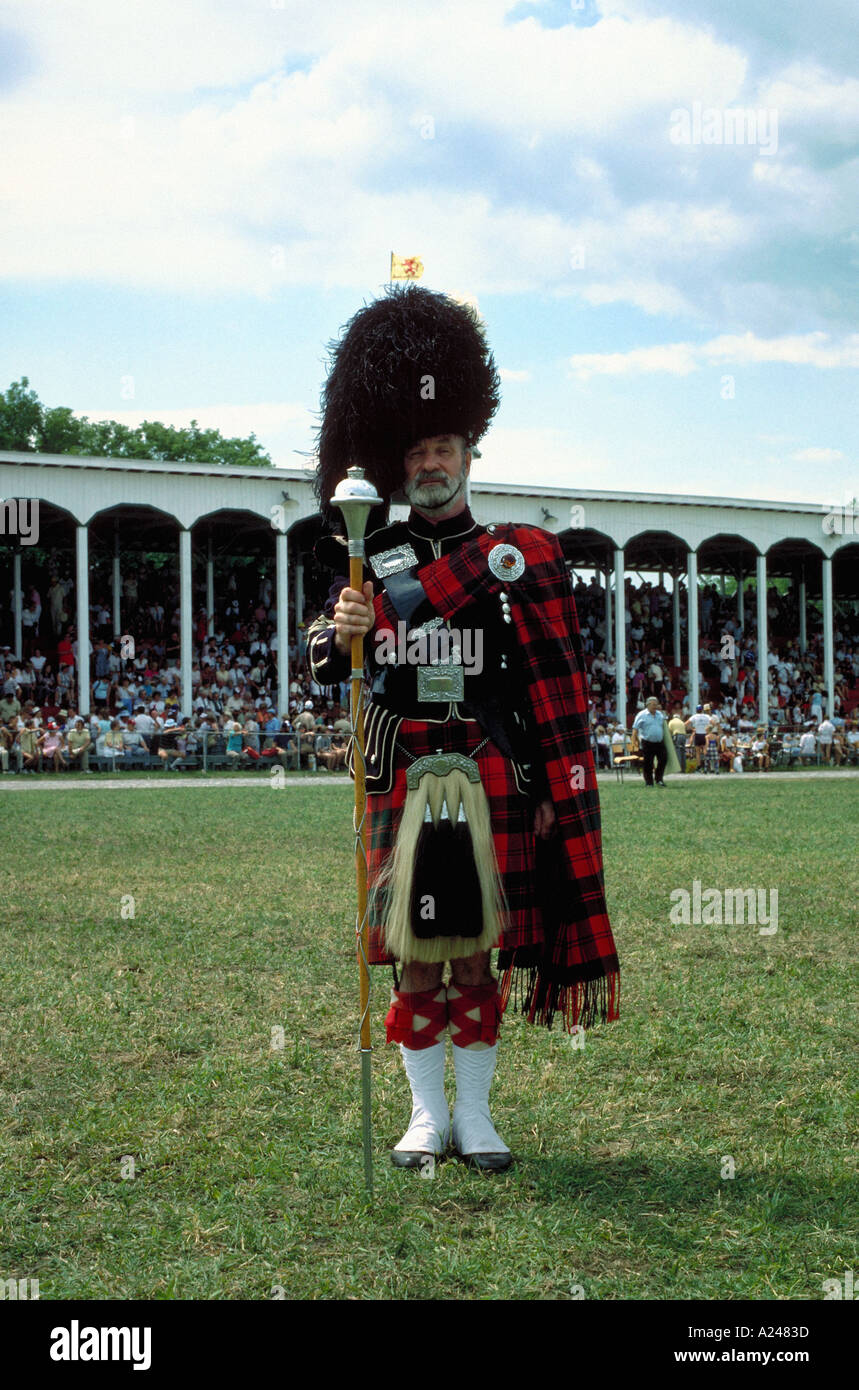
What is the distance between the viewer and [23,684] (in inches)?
1086

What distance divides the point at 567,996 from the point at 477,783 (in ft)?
2.26

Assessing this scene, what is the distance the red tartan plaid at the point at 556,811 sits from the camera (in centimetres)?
363

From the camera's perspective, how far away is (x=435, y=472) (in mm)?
3816

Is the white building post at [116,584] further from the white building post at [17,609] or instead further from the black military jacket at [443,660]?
the black military jacket at [443,660]

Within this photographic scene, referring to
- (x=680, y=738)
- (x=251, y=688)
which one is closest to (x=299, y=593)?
(x=251, y=688)

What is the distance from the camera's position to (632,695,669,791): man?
2133 cm

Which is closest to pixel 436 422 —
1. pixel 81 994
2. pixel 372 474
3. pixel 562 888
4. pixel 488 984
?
pixel 372 474

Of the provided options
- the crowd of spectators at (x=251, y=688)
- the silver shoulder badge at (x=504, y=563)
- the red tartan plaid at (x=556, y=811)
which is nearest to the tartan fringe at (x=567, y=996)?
the red tartan plaid at (x=556, y=811)

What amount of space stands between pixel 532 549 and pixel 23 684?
25.6m

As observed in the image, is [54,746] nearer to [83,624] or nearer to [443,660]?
[83,624]

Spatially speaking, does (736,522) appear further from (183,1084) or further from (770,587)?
(183,1084)

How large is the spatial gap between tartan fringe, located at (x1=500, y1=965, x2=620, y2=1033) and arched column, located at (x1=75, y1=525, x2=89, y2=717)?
23981 mm

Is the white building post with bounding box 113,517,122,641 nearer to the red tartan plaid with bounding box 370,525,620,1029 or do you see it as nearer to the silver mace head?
the red tartan plaid with bounding box 370,525,620,1029

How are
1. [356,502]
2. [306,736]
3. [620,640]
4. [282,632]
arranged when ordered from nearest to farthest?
[356,502]
[306,736]
[282,632]
[620,640]
